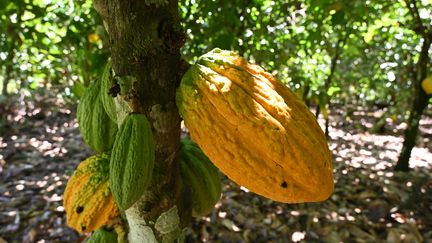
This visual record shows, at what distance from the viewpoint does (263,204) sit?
2.80m

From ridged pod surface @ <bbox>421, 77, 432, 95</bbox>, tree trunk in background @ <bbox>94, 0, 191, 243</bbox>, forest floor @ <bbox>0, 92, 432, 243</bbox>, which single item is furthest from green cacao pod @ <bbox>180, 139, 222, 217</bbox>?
ridged pod surface @ <bbox>421, 77, 432, 95</bbox>

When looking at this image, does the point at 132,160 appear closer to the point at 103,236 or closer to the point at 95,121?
the point at 95,121

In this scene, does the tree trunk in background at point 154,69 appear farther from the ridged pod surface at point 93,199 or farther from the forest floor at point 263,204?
the forest floor at point 263,204

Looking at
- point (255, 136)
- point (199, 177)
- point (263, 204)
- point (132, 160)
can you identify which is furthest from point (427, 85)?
point (132, 160)

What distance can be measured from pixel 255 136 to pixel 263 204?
208 centimetres

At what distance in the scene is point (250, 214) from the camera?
266cm

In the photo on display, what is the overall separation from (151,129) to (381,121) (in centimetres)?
504

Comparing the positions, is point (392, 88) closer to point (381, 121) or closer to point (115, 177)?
point (381, 121)

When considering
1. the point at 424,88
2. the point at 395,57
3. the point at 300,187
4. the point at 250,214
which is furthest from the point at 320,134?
the point at 395,57

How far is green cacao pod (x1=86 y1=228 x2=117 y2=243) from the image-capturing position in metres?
1.10

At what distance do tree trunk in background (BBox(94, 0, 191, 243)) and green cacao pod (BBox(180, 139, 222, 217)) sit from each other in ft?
0.52

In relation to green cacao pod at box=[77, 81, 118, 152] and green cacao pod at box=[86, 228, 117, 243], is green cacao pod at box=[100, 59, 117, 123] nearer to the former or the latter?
green cacao pod at box=[77, 81, 118, 152]

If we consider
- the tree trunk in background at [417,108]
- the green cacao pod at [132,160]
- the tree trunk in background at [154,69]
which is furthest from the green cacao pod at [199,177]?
the tree trunk in background at [417,108]

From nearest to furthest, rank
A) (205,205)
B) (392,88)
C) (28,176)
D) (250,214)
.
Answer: (205,205) → (250,214) → (28,176) → (392,88)
